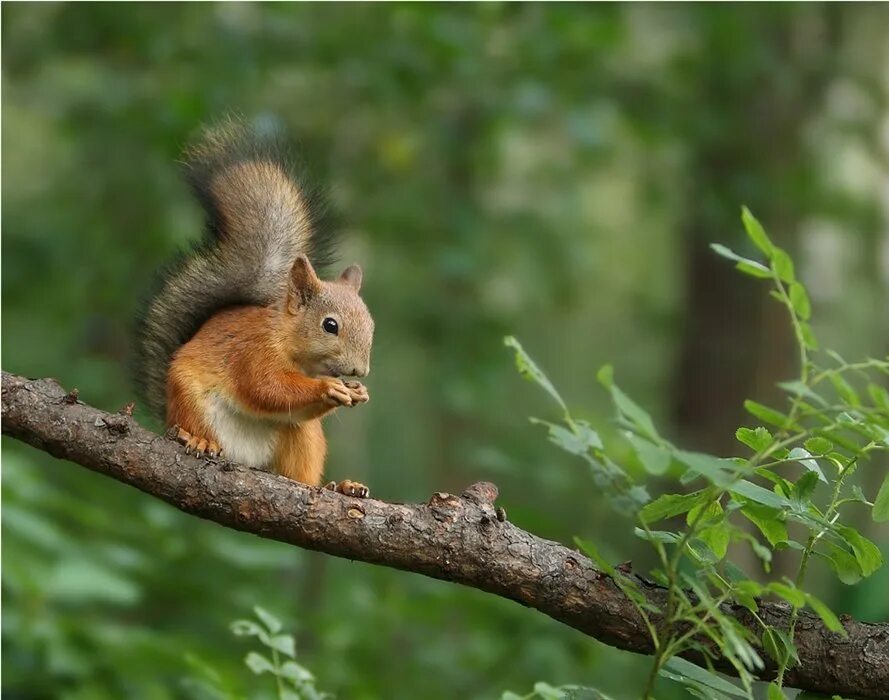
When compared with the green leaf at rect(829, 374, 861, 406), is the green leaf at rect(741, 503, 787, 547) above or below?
below

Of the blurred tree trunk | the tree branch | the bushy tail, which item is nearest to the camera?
the tree branch

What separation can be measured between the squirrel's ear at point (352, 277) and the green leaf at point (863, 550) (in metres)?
1.20

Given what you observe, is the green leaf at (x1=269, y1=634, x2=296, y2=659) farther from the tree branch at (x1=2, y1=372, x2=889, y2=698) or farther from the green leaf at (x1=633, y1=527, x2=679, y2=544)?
the green leaf at (x1=633, y1=527, x2=679, y2=544)

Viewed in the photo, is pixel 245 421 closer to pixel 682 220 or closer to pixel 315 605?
pixel 315 605

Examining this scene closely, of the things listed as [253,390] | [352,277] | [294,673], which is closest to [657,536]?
[294,673]

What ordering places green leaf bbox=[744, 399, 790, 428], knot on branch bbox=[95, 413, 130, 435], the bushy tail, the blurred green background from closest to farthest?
green leaf bbox=[744, 399, 790, 428] → knot on branch bbox=[95, 413, 130, 435] → the bushy tail → the blurred green background

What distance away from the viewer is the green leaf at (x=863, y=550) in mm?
1230

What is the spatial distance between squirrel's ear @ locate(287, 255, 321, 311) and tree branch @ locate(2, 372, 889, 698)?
57cm

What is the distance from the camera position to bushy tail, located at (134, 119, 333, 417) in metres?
2.06

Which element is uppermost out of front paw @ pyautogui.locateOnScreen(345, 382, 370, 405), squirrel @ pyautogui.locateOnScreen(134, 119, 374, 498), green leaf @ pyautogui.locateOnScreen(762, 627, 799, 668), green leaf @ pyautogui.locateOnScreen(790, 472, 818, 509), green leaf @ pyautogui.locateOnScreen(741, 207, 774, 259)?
squirrel @ pyautogui.locateOnScreen(134, 119, 374, 498)

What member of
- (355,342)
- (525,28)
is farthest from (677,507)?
(525,28)

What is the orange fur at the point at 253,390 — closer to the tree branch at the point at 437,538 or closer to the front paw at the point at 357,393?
the front paw at the point at 357,393

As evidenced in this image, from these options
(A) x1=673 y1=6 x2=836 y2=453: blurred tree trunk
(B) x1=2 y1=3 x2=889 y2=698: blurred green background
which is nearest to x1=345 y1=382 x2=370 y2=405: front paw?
(B) x1=2 y1=3 x2=889 y2=698: blurred green background

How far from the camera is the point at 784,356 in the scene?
5340 mm
